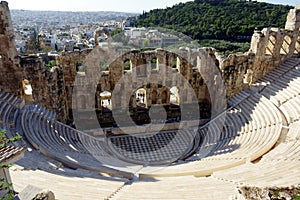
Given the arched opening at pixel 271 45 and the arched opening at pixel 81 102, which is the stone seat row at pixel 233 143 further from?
the arched opening at pixel 81 102

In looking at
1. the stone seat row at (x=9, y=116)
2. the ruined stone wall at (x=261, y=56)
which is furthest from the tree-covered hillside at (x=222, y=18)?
the stone seat row at (x=9, y=116)

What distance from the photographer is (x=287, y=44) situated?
18.7 meters

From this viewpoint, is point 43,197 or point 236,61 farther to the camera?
point 236,61

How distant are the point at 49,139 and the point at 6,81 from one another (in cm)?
572

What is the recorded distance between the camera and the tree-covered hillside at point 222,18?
166 ft

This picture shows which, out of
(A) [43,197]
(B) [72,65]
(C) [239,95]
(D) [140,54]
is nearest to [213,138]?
(C) [239,95]

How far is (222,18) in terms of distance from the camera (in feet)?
184

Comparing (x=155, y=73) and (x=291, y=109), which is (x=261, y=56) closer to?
(x=291, y=109)

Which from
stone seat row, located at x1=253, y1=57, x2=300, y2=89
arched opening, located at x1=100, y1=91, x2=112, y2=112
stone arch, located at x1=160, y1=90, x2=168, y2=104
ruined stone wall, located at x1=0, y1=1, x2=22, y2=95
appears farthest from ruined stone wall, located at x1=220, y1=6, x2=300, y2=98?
ruined stone wall, located at x1=0, y1=1, x2=22, y2=95

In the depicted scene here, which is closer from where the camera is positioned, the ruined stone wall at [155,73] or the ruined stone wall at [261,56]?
the ruined stone wall at [155,73]

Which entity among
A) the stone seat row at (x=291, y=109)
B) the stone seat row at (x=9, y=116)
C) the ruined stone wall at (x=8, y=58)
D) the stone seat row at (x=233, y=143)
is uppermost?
the ruined stone wall at (x=8, y=58)

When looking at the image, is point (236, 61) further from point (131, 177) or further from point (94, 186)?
point (94, 186)

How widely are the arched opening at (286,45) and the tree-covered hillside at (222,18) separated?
1228 inches

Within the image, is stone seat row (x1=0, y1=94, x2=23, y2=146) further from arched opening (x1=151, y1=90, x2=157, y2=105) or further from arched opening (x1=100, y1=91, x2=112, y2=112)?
arched opening (x1=151, y1=90, x2=157, y2=105)
